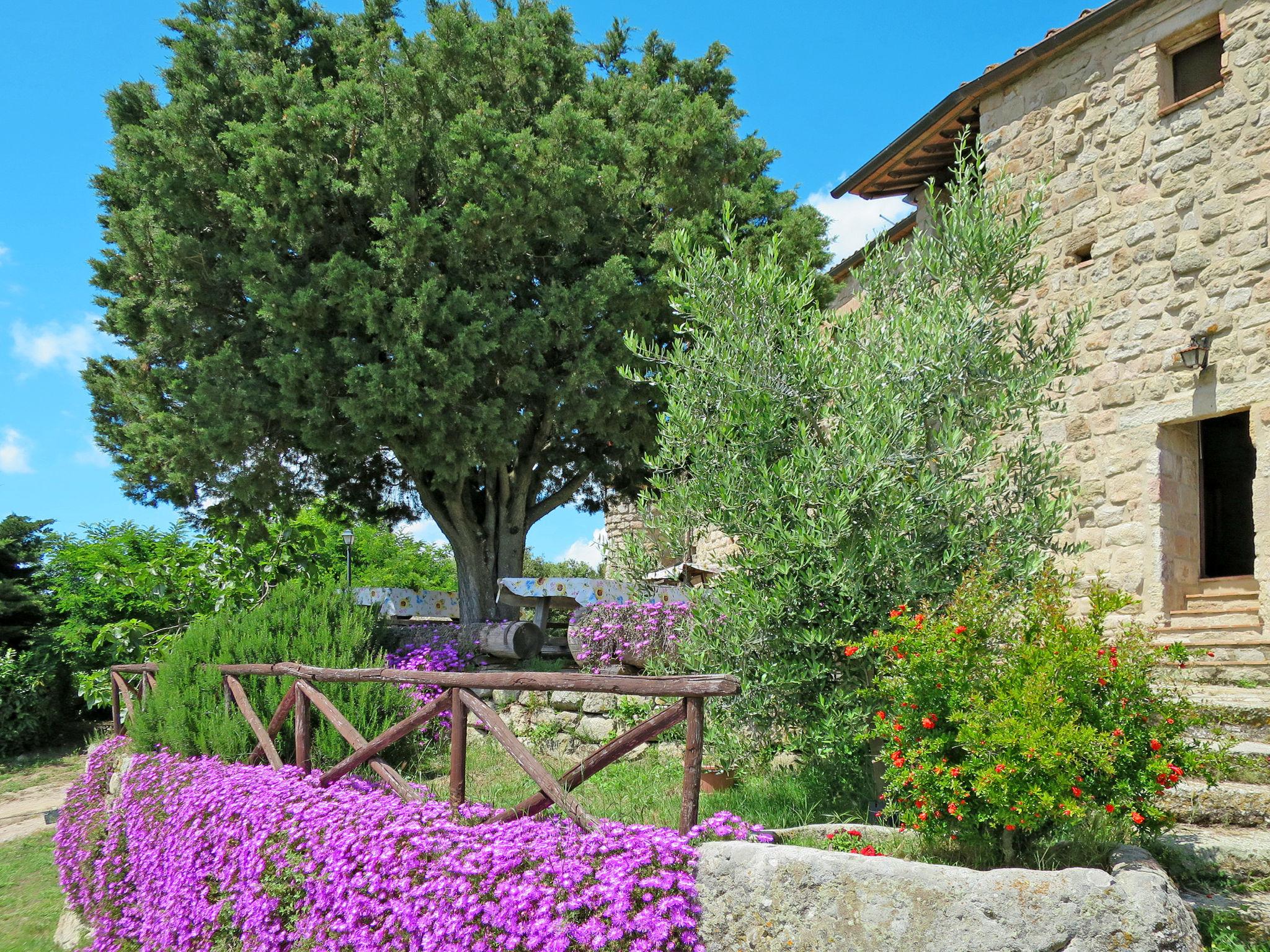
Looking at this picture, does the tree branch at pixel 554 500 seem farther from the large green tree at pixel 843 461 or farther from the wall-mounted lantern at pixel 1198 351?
the wall-mounted lantern at pixel 1198 351

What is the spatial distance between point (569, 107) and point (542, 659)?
21.4 feet

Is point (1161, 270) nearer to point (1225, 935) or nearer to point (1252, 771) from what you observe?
point (1252, 771)

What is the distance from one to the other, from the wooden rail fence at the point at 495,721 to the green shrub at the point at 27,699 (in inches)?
355

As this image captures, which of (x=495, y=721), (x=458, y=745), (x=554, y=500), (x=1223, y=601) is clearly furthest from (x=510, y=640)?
(x=1223, y=601)

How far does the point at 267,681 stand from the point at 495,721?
356 cm

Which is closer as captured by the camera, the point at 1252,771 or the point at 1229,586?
the point at 1252,771

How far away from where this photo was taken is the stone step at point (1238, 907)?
343 cm

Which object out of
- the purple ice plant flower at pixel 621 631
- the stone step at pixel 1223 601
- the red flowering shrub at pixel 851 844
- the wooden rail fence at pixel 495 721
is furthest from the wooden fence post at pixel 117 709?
the stone step at pixel 1223 601

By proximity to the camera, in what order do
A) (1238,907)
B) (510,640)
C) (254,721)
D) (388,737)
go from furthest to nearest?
(510,640) < (254,721) < (388,737) < (1238,907)

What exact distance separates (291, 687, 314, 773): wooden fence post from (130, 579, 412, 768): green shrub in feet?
2.06

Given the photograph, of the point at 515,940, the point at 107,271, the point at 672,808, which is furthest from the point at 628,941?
the point at 107,271

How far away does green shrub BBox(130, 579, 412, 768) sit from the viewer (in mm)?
6863

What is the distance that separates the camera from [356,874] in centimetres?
420

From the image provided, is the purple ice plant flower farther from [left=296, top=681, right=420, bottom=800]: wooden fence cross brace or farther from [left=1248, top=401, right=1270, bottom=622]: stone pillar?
[left=1248, top=401, right=1270, bottom=622]: stone pillar
